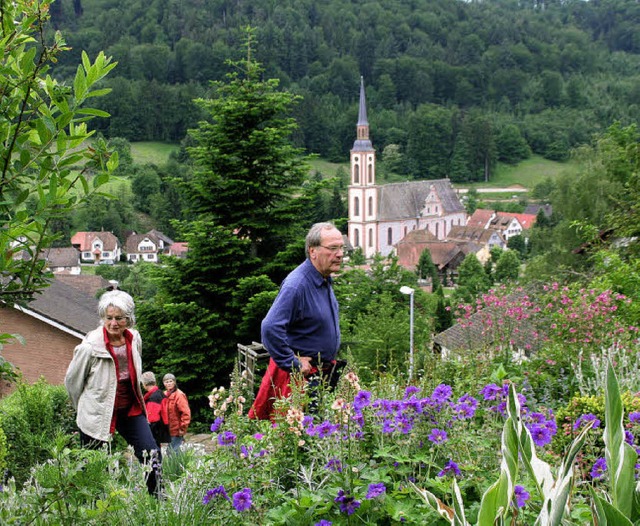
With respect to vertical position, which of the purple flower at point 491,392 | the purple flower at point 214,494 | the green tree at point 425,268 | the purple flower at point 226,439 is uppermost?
the purple flower at point 491,392

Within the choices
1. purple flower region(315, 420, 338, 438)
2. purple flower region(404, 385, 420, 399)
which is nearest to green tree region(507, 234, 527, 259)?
purple flower region(404, 385, 420, 399)

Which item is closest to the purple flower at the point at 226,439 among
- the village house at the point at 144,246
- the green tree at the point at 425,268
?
the green tree at the point at 425,268

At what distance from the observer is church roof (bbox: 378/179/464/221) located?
8912 cm

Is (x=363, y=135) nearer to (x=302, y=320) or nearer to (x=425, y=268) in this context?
(x=425, y=268)

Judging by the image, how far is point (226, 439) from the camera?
9.20 feet

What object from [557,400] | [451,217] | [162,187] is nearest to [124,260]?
[162,187]

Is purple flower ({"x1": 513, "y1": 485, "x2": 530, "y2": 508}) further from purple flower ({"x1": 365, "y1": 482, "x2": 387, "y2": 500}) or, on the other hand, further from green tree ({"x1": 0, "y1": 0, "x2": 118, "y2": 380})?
green tree ({"x1": 0, "y1": 0, "x2": 118, "y2": 380})

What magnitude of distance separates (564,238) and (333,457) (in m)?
26.9

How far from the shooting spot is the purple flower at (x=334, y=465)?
8.75ft

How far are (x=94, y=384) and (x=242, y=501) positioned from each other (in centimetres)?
182

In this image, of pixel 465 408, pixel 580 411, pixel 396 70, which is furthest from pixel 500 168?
pixel 465 408

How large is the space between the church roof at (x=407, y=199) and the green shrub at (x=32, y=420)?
270ft

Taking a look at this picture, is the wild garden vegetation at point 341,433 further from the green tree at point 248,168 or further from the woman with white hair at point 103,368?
the green tree at point 248,168

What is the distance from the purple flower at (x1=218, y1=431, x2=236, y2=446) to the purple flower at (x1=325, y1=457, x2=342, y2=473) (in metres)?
0.38
